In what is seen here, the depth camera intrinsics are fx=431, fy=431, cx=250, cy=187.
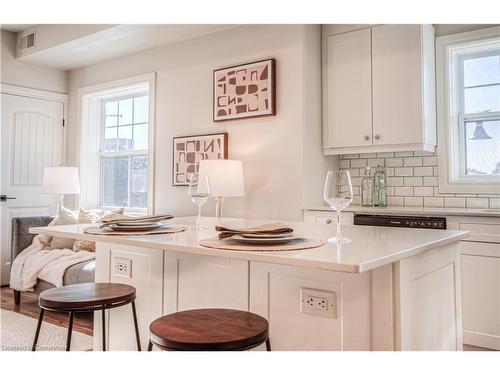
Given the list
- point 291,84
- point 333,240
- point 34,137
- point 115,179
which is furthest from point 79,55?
point 333,240

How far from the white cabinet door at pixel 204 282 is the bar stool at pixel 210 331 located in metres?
0.14

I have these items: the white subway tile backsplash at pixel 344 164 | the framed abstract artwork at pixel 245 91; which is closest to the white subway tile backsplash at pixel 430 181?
the white subway tile backsplash at pixel 344 164

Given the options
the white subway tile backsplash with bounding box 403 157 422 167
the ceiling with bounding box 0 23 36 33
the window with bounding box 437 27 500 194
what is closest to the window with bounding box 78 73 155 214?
the ceiling with bounding box 0 23 36 33

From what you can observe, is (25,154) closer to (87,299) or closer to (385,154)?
(87,299)

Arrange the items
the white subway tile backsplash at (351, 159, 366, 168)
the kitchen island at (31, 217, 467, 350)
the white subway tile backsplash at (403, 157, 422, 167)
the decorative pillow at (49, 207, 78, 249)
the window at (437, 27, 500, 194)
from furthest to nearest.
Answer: the decorative pillow at (49, 207, 78, 249)
the white subway tile backsplash at (351, 159, 366, 168)
the white subway tile backsplash at (403, 157, 422, 167)
the window at (437, 27, 500, 194)
the kitchen island at (31, 217, 467, 350)

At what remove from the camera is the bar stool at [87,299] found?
1.81 meters

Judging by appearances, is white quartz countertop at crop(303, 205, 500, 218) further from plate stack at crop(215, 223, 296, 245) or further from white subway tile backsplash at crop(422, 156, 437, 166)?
plate stack at crop(215, 223, 296, 245)

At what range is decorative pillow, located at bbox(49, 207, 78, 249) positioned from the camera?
408 centimetres

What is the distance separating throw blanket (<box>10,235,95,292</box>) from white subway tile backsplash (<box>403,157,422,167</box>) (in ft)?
9.03

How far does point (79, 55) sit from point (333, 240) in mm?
4254

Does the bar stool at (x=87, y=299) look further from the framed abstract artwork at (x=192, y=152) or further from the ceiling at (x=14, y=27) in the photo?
the ceiling at (x=14, y=27)

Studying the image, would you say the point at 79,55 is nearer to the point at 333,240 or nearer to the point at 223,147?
the point at 223,147

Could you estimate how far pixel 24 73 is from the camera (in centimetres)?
495

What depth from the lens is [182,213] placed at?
4.25 metres
